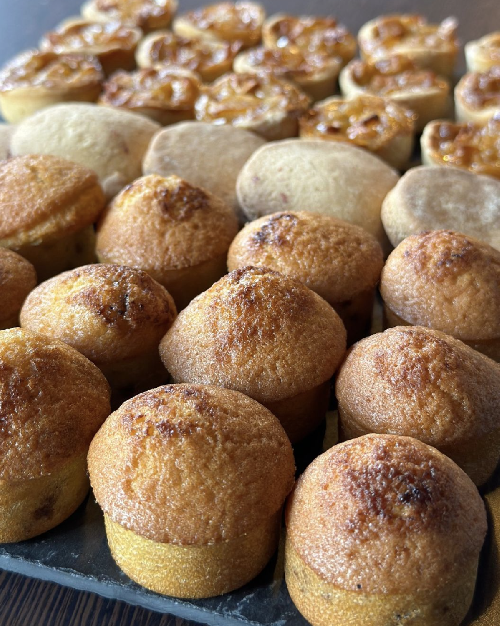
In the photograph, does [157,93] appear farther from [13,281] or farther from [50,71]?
[13,281]

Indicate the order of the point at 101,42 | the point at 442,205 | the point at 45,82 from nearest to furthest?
1. the point at 442,205
2. the point at 45,82
3. the point at 101,42

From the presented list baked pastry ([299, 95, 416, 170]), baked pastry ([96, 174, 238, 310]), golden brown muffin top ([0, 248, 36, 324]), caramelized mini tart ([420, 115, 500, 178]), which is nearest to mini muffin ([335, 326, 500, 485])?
baked pastry ([96, 174, 238, 310])

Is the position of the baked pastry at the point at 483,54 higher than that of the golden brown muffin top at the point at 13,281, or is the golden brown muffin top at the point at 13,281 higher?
the golden brown muffin top at the point at 13,281

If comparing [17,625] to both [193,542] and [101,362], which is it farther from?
[101,362]

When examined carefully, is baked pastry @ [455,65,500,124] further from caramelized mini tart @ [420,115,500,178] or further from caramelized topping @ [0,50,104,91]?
caramelized topping @ [0,50,104,91]

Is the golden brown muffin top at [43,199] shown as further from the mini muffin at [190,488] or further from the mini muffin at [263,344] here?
the mini muffin at [190,488]

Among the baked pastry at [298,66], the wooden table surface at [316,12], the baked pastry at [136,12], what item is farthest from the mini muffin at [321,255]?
the wooden table surface at [316,12]

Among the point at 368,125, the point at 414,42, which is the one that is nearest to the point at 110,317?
the point at 368,125
